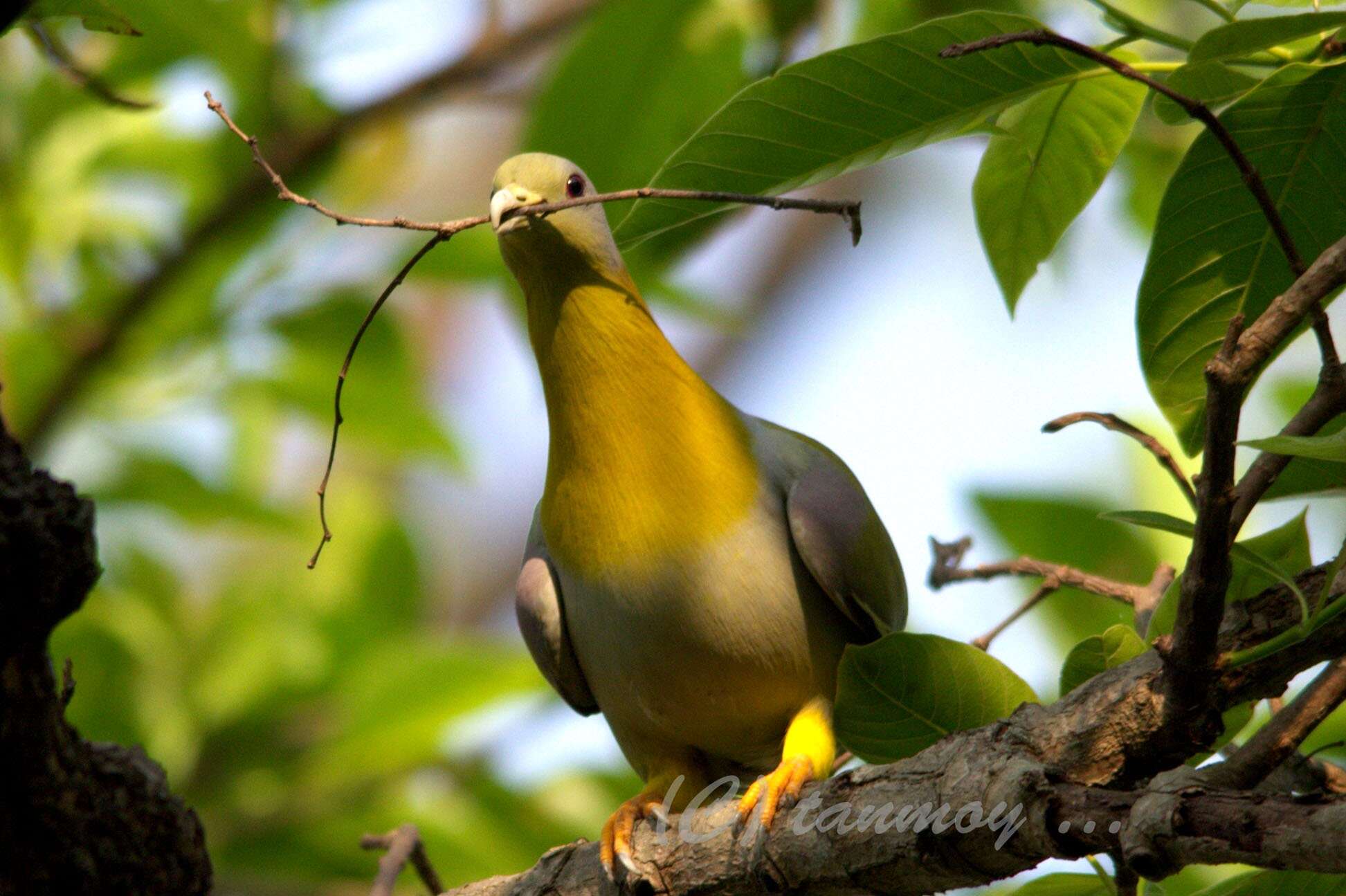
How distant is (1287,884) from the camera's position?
165 cm

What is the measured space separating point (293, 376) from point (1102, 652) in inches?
112

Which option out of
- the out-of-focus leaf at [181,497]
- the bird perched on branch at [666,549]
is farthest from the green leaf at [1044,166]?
the out-of-focus leaf at [181,497]

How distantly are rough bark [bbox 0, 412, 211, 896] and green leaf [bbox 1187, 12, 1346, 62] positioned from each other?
52.3 inches

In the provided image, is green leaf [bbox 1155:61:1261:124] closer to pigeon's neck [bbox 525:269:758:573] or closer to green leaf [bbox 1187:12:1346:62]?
green leaf [bbox 1187:12:1346:62]

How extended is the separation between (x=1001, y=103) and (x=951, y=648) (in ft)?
2.44

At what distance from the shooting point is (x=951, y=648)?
6.00 ft

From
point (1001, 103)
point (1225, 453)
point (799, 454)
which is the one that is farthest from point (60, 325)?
point (1225, 453)

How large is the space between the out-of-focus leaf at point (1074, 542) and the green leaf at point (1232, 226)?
1185 millimetres

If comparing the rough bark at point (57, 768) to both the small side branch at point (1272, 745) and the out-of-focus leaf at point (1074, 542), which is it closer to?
the small side branch at point (1272, 745)

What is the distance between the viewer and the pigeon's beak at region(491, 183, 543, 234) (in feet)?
7.39

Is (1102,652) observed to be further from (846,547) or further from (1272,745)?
(846,547)

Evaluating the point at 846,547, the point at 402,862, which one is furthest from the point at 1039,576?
the point at 402,862

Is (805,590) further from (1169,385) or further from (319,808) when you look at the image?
(319,808)

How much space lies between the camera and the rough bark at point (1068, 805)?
1.26 metres
